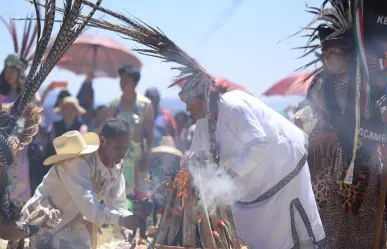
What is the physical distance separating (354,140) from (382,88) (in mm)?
534

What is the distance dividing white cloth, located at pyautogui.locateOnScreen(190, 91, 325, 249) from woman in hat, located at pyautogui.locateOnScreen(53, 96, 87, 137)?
4.82 meters

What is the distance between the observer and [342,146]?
589cm

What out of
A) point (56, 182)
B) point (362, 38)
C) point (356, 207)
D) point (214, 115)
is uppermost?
point (362, 38)

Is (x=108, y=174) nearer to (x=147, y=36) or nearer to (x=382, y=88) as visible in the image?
(x=147, y=36)

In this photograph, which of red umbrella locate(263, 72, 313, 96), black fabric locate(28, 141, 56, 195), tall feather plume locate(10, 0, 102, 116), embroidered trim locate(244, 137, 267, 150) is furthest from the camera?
red umbrella locate(263, 72, 313, 96)

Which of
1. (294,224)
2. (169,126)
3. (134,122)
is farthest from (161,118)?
(294,224)

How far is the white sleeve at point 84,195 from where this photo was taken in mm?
4762

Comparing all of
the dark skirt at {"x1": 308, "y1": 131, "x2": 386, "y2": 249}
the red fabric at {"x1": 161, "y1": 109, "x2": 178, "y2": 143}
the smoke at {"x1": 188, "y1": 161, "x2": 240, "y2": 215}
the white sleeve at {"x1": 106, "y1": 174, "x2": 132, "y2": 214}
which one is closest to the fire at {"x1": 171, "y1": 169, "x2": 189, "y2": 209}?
the smoke at {"x1": 188, "y1": 161, "x2": 240, "y2": 215}

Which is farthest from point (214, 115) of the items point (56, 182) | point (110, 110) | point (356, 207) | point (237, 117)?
point (110, 110)

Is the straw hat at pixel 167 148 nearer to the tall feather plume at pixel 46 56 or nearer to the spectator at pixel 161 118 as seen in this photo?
the spectator at pixel 161 118

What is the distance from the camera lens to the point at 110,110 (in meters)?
8.68

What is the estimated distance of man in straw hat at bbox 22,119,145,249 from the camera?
4789 mm

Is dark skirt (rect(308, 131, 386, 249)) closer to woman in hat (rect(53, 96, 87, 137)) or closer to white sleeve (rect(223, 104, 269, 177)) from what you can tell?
white sleeve (rect(223, 104, 269, 177))

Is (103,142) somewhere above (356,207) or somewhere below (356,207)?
above
